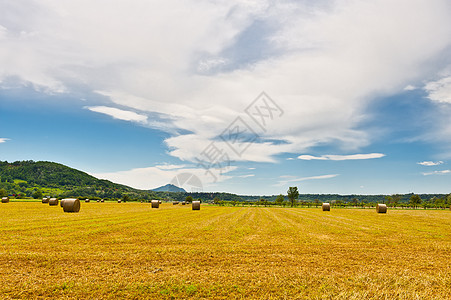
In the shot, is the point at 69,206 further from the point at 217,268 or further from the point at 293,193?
the point at 293,193

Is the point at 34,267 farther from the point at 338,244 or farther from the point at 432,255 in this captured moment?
the point at 432,255

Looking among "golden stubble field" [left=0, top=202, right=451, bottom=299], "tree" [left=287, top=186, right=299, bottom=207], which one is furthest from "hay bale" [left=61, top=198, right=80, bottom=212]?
"tree" [left=287, top=186, right=299, bottom=207]

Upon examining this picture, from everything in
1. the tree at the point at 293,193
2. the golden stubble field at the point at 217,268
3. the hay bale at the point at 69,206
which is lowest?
the golden stubble field at the point at 217,268

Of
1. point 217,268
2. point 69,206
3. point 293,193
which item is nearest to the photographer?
point 217,268

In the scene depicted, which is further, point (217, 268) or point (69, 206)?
point (69, 206)

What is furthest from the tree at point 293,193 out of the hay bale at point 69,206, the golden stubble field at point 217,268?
the golden stubble field at point 217,268

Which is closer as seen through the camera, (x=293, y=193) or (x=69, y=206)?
(x=69, y=206)

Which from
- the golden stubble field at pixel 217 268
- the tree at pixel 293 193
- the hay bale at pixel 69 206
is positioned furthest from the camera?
the tree at pixel 293 193

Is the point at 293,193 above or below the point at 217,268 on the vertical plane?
above

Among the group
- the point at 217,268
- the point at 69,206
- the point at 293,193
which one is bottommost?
A: the point at 217,268

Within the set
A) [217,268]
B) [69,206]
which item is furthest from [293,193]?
[217,268]

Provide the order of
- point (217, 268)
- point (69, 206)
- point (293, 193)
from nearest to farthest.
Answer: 1. point (217, 268)
2. point (69, 206)
3. point (293, 193)

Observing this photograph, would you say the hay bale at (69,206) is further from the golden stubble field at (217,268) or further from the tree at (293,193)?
the tree at (293,193)

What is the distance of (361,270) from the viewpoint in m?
11.5
